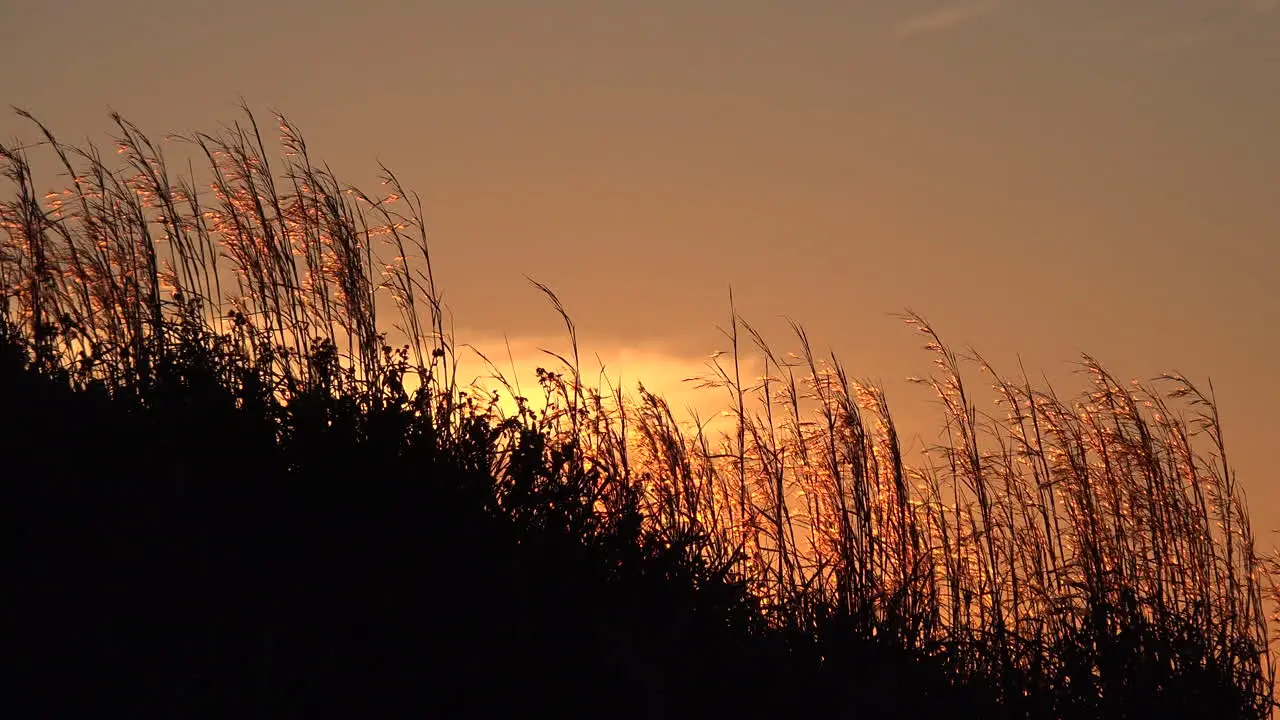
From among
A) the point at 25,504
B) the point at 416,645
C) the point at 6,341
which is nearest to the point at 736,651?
the point at 416,645


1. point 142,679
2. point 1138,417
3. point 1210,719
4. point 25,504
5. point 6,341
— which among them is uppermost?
point 6,341

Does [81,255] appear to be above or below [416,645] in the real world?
above

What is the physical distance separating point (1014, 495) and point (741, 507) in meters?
1.19

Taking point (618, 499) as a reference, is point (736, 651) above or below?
below

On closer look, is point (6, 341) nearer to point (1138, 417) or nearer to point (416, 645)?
point (416, 645)

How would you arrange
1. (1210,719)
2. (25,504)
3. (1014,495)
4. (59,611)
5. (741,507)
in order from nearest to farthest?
1. (59,611)
2. (25,504)
3. (1210,719)
4. (741,507)
5. (1014,495)

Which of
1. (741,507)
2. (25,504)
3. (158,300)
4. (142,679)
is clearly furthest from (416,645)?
(158,300)

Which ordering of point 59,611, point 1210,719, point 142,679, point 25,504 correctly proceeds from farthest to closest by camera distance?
point 1210,719 → point 25,504 → point 59,611 → point 142,679

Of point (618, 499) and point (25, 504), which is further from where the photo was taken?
point (618, 499)

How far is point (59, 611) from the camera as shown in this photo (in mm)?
2969

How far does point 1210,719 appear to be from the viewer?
155 inches

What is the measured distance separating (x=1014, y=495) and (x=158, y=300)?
340 cm

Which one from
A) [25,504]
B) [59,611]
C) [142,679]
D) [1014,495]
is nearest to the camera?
[142,679]

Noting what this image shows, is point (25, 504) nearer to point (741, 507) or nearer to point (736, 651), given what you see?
point (736, 651)
